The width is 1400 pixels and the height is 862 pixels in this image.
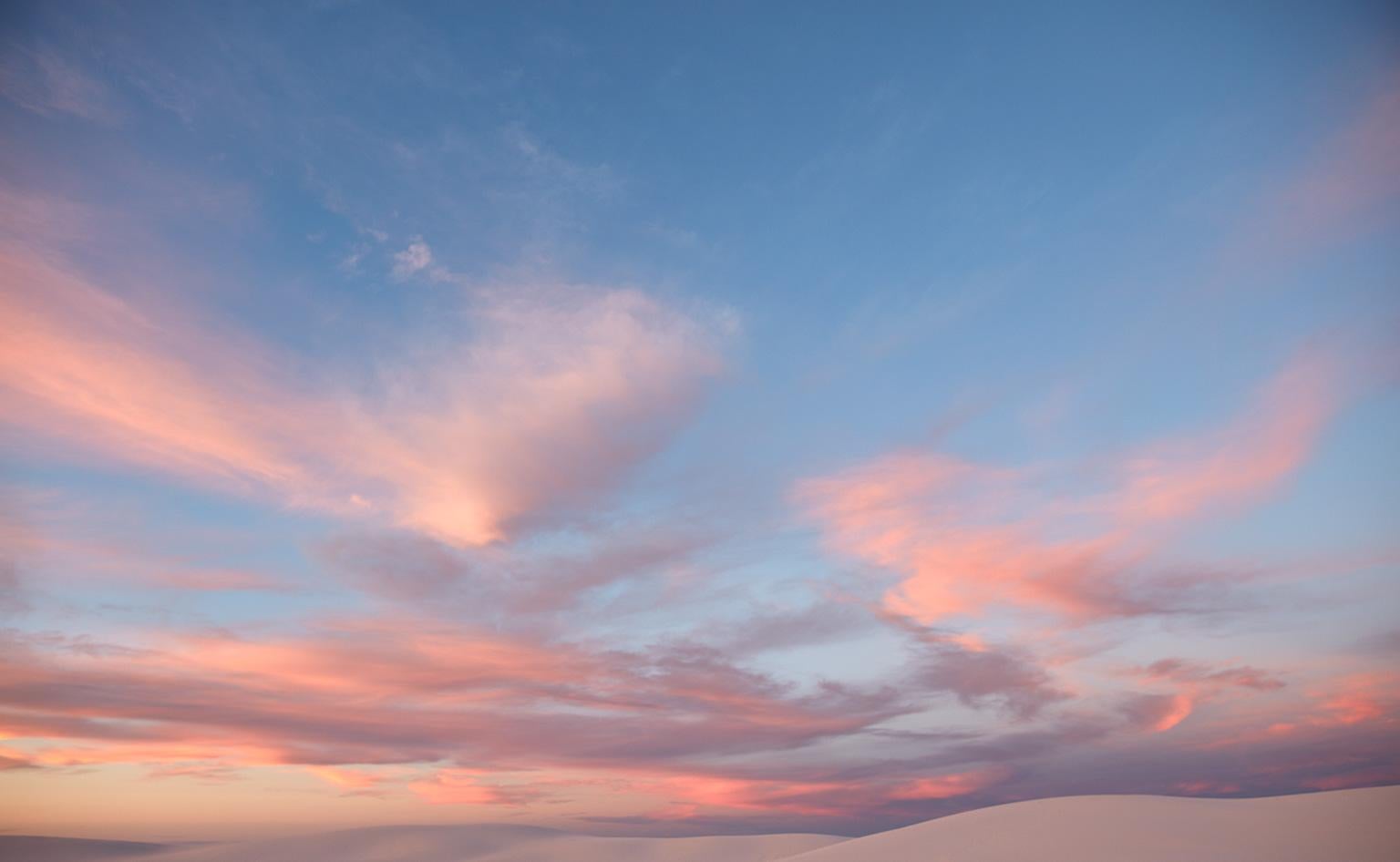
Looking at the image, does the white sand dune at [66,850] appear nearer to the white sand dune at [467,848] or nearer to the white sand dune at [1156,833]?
the white sand dune at [467,848]

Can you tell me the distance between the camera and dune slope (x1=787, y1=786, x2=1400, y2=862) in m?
25.5

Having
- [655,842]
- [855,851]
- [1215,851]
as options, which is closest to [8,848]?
[655,842]

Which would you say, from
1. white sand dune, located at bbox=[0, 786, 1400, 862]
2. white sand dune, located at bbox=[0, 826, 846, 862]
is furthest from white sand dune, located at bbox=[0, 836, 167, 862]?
white sand dune, located at bbox=[0, 786, 1400, 862]

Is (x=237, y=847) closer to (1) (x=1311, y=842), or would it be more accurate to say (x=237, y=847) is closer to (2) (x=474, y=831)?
(2) (x=474, y=831)

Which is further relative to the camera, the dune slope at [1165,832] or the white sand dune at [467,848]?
the white sand dune at [467,848]

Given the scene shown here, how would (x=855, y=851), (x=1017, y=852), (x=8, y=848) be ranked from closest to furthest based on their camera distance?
1. (x=1017, y=852)
2. (x=855, y=851)
3. (x=8, y=848)

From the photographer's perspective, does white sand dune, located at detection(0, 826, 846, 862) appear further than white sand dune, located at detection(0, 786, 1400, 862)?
Yes

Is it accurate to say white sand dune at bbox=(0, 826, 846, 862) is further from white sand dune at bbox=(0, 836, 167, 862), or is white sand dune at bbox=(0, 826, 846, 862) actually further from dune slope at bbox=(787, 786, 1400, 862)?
dune slope at bbox=(787, 786, 1400, 862)

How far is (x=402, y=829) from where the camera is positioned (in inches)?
3529

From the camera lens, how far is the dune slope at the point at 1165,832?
1005 inches

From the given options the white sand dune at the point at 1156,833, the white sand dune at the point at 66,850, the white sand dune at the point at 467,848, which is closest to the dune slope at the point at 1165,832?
the white sand dune at the point at 1156,833

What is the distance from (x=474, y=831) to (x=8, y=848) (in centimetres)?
4908

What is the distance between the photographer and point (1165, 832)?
28938 millimetres

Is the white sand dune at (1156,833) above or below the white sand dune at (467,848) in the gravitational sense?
above
